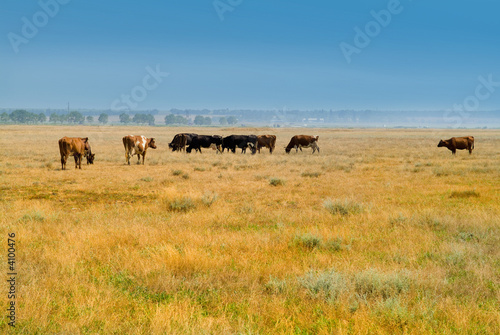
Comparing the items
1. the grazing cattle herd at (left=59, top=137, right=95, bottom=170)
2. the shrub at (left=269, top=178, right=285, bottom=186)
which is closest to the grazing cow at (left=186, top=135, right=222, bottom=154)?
the grazing cattle herd at (left=59, top=137, right=95, bottom=170)

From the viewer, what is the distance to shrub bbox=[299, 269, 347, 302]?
4422 millimetres

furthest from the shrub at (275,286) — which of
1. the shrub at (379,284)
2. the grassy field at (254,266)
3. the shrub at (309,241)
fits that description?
the shrub at (309,241)

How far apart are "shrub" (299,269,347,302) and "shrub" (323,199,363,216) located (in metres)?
4.93

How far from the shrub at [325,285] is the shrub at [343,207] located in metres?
4.93

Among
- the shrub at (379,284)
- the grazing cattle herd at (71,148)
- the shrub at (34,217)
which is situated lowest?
the shrub at (34,217)

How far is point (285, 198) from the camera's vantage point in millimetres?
12188

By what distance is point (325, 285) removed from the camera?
4.57 meters

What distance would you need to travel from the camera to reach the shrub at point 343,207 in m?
9.61

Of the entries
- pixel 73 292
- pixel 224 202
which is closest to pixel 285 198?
pixel 224 202

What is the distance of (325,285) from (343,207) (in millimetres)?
5373

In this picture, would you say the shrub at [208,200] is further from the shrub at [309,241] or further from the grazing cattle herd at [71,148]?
the grazing cattle herd at [71,148]

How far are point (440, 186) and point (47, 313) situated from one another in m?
14.4

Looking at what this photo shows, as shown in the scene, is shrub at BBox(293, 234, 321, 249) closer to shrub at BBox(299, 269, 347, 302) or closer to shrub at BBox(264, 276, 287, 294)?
shrub at BBox(299, 269, 347, 302)

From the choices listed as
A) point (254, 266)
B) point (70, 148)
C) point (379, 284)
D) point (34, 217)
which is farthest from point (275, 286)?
point (70, 148)
